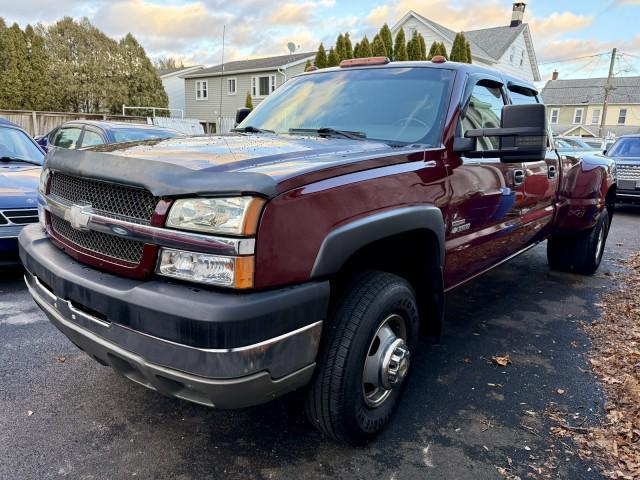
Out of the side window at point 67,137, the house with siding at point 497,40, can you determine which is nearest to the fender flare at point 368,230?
the side window at point 67,137

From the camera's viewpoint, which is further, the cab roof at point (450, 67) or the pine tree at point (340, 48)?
the pine tree at point (340, 48)

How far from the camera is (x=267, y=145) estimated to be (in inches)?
99.1

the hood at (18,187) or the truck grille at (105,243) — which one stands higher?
the truck grille at (105,243)

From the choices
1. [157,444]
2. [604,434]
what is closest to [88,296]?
[157,444]

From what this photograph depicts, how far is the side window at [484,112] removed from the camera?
3.05 meters

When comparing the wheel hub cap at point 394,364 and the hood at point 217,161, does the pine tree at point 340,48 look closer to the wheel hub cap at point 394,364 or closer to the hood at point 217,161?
the hood at point 217,161

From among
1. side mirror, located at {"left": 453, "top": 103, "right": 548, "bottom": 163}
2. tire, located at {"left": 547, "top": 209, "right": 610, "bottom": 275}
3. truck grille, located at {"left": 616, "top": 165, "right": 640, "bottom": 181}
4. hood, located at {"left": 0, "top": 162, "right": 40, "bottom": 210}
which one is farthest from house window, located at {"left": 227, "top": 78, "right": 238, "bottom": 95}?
side mirror, located at {"left": 453, "top": 103, "right": 548, "bottom": 163}

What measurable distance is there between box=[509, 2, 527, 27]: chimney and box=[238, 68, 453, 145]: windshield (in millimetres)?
35173

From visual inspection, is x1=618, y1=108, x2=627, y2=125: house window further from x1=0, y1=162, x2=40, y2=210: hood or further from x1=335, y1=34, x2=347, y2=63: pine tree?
x1=0, y1=162, x2=40, y2=210: hood

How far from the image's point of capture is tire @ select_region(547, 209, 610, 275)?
A: 538 centimetres

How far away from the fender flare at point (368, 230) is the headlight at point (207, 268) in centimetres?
29

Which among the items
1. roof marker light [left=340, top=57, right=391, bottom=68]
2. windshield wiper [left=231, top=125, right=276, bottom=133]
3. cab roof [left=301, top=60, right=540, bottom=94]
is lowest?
windshield wiper [left=231, top=125, right=276, bottom=133]

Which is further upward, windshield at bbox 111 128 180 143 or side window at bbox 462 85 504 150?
side window at bbox 462 85 504 150

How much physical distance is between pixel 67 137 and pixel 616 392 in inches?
314
